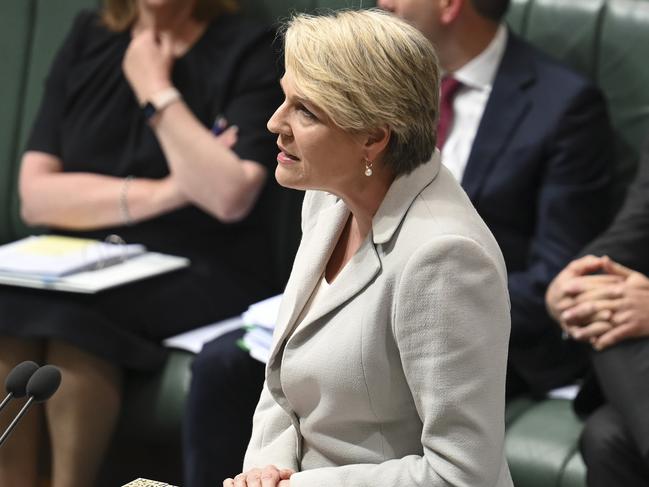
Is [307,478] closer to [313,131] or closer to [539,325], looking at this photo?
[313,131]

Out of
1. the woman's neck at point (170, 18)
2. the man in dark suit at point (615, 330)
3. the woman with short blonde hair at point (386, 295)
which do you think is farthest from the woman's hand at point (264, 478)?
the woman's neck at point (170, 18)

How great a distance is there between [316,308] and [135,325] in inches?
56.8

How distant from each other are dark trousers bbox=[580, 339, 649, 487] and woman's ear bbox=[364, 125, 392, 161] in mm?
967

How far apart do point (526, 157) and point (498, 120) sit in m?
0.12

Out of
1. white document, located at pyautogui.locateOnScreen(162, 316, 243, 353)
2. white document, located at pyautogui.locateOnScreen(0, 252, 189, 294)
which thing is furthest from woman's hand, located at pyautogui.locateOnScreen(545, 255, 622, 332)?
white document, located at pyautogui.locateOnScreen(0, 252, 189, 294)

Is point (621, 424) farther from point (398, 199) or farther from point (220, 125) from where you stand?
point (220, 125)

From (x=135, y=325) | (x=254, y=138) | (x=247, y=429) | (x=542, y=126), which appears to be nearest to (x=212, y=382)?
(x=247, y=429)

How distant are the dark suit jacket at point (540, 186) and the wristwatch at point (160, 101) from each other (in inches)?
32.3

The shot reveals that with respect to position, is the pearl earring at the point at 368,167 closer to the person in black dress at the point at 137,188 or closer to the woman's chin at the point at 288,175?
the woman's chin at the point at 288,175

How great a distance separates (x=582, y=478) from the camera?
A: 255 centimetres

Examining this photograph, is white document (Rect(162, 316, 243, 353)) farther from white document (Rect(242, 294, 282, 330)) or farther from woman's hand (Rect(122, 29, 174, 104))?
woman's hand (Rect(122, 29, 174, 104))

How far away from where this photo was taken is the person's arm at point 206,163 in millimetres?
3174

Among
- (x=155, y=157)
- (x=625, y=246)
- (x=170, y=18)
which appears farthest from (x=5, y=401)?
(x=170, y=18)

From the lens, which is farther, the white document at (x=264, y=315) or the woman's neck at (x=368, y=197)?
the white document at (x=264, y=315)
